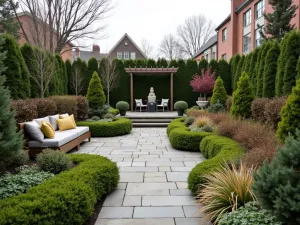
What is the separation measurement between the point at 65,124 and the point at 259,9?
17145mm

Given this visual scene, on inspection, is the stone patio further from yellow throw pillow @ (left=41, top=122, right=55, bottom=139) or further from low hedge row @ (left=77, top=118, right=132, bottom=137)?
low hedge row @ (left=77, top=118, right=132, bottom=137)

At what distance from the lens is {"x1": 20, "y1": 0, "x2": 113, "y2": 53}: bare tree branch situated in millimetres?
17875

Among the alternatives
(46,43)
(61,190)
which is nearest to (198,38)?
(46,43)

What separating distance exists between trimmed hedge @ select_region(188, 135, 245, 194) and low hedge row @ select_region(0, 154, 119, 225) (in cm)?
131

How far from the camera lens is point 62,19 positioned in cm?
1925

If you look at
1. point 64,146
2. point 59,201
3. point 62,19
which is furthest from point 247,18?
point 59,201

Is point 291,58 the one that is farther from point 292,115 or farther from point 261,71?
point 292,115

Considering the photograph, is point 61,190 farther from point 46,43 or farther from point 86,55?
point 86,55

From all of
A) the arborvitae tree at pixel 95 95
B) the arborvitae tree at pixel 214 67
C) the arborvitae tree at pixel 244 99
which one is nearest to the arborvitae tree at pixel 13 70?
the arborvitae tree at pixel 95 95

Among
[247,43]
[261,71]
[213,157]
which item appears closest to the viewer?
[213,157]

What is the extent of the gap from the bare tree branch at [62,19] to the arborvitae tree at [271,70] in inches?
528

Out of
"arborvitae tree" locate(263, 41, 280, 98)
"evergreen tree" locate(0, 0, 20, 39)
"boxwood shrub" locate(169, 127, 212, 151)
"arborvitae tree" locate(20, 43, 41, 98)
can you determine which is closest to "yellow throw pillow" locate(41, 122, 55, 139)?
"boxwood shrub" locate(169, 127, 212, 151)

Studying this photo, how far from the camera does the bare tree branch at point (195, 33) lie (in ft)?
131

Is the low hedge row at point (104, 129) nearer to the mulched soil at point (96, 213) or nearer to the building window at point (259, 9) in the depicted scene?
the mulched soil at point (96, 213)
